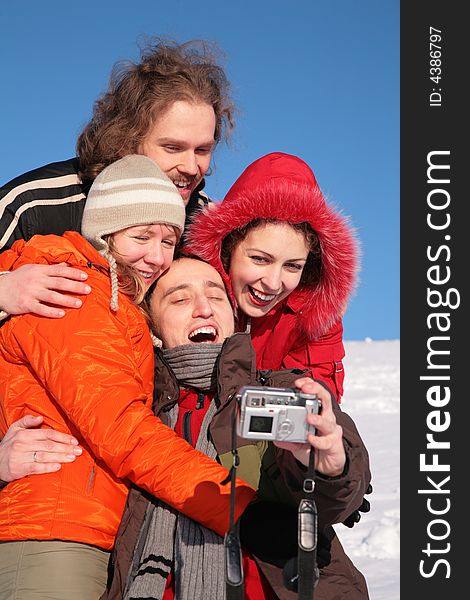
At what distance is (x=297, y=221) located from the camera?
12.5 feet

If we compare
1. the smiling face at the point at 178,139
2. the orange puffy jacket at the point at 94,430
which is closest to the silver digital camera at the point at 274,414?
the orange puffy jacket at the point at 94,430

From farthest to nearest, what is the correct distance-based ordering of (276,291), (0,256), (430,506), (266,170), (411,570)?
(411,570), (430,506), (266,170), (276,291), (0,256)

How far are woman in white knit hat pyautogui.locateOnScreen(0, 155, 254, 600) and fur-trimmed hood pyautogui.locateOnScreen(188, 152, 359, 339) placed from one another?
2.44 feet

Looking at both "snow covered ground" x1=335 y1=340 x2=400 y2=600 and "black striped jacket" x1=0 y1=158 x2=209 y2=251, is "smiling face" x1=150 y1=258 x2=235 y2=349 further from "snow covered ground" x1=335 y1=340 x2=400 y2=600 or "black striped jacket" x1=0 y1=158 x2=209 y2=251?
"snow covered ground" x1=335 y1=340 x2=400 y2=600

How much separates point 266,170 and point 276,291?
Answer: 2.30 ft

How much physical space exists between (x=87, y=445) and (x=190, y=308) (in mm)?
751

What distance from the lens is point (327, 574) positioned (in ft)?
9.23

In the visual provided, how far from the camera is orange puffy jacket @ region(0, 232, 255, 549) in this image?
2695 millimetres

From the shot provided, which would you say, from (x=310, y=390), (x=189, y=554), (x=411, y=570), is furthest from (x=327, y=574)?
(x=411, y=570)

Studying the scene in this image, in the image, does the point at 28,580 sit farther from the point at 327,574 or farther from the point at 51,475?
the point at 327,574

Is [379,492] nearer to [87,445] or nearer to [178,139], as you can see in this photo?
[178,139]

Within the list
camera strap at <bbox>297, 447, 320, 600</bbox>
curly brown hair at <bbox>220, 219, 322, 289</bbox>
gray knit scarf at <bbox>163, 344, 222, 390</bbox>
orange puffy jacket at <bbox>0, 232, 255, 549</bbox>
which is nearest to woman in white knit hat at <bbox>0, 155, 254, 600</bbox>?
orange puffy jacket at <bbox>0, 232, 255, 549</bbox>

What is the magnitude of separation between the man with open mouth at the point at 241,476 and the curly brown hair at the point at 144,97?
1.15m

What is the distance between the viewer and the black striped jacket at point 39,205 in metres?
3.99
